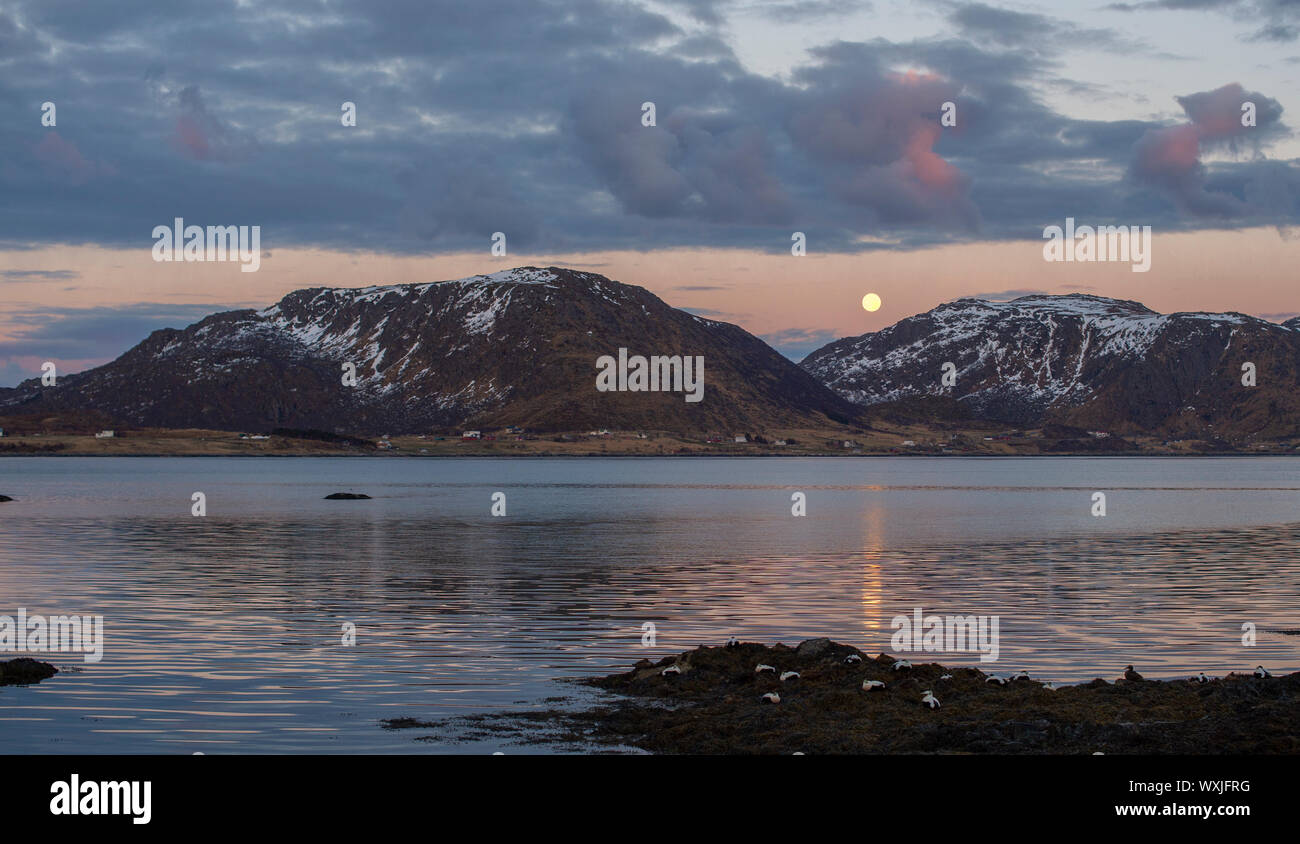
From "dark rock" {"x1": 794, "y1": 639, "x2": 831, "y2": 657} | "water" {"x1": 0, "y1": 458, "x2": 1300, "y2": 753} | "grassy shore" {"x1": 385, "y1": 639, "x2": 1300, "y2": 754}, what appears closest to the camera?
"grassy shore" {"x1": 385, "y1": 639, "x2": 1300, "y2": 754}

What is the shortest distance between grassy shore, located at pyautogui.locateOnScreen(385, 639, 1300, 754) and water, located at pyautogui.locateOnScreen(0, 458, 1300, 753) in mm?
2349

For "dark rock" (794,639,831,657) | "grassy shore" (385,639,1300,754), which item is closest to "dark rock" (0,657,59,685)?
"grassy shore" (385,639,1300,754)

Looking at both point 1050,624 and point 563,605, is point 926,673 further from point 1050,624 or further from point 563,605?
point 563,605

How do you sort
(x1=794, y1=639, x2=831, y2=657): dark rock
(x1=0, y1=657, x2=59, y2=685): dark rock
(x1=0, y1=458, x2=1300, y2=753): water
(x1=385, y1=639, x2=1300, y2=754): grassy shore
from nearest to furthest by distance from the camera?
(x1=385, y1=639, x2=1300, y2=754): grassy shore < (x1=0, y1=458, x2=1300, y2=753): water < (x1=0, y1=657, x2=59, y2=685): dark rock < (x1=794, y1=639, x2=831, y2=657): dark rock

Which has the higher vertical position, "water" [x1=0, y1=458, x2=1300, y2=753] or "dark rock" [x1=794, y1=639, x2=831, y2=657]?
"dark rock" [x1=794, y1=639, x2=831, y2=657]

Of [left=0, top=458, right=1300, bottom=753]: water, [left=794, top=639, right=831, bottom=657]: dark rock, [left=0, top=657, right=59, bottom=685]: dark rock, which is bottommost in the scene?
[left=0, top=458, right=1300, bottom=753]: water

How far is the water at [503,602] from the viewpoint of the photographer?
103 feet

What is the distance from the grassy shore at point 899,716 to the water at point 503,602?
2349mm

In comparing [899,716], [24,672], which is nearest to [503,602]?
[24,672]

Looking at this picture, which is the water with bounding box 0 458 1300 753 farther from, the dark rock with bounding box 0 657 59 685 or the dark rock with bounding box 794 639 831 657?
the dark rock with bounding box 794 639 831 657

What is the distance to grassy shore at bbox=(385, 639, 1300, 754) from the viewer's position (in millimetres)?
24750

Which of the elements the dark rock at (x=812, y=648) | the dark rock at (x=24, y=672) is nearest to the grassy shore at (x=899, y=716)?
the dark rock at (x=812, y=648)
